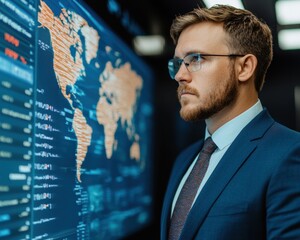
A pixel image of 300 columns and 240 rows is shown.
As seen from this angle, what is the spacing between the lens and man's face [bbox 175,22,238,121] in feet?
5.65

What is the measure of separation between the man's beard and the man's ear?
0.10ft

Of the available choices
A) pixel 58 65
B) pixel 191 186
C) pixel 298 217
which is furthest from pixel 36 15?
pixel 298 217

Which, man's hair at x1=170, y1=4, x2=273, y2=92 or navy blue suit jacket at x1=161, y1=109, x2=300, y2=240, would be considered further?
man's hair at x1=170, y1=4, x2=273, y2=92

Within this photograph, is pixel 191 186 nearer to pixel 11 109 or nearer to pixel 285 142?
pixel 285 142

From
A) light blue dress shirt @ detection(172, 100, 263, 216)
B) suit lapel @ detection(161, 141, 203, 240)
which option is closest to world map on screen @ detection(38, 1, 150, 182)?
suit lapel @ detection(161, 141, 203, 240)

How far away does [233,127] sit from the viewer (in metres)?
1.71

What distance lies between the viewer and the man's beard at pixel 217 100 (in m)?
1.71

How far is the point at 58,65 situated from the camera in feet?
5.60

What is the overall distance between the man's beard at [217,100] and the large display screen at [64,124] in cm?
48

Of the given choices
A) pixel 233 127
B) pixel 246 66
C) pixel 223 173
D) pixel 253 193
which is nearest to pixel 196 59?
pixel 246 66

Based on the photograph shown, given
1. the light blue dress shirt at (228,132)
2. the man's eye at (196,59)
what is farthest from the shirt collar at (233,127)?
the man's eye at (196,59)

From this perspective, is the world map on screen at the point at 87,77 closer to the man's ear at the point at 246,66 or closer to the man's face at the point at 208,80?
the man's face at the point at 208,80

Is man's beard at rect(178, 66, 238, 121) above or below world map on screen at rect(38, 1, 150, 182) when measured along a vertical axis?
below

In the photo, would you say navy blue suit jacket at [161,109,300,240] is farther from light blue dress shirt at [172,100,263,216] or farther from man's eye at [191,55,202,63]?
man's eye at [191,55,202,63]
